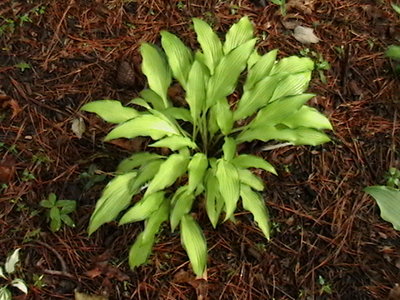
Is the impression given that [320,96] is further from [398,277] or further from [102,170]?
[102,170]

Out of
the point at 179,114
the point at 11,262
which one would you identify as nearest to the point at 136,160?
the point at 179,114

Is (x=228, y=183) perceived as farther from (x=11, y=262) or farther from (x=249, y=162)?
(x=11, y=262)

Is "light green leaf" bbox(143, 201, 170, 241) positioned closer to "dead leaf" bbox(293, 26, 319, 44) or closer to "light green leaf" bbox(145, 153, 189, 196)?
"light green leaf" bbox(145, 153, 189, 196)

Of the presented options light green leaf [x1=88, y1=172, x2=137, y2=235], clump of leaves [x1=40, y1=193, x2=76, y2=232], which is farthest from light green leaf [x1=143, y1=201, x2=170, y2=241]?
clump of leaves [x1=40, y1=193, x2=76, y2=232]

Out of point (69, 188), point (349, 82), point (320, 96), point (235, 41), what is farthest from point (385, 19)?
point (69, 188)

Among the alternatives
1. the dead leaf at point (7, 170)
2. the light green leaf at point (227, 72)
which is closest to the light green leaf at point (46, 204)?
the dead leaf at point (7, 170)

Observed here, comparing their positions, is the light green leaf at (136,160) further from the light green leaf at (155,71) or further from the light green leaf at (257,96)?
the light green leaf at (257,96)
